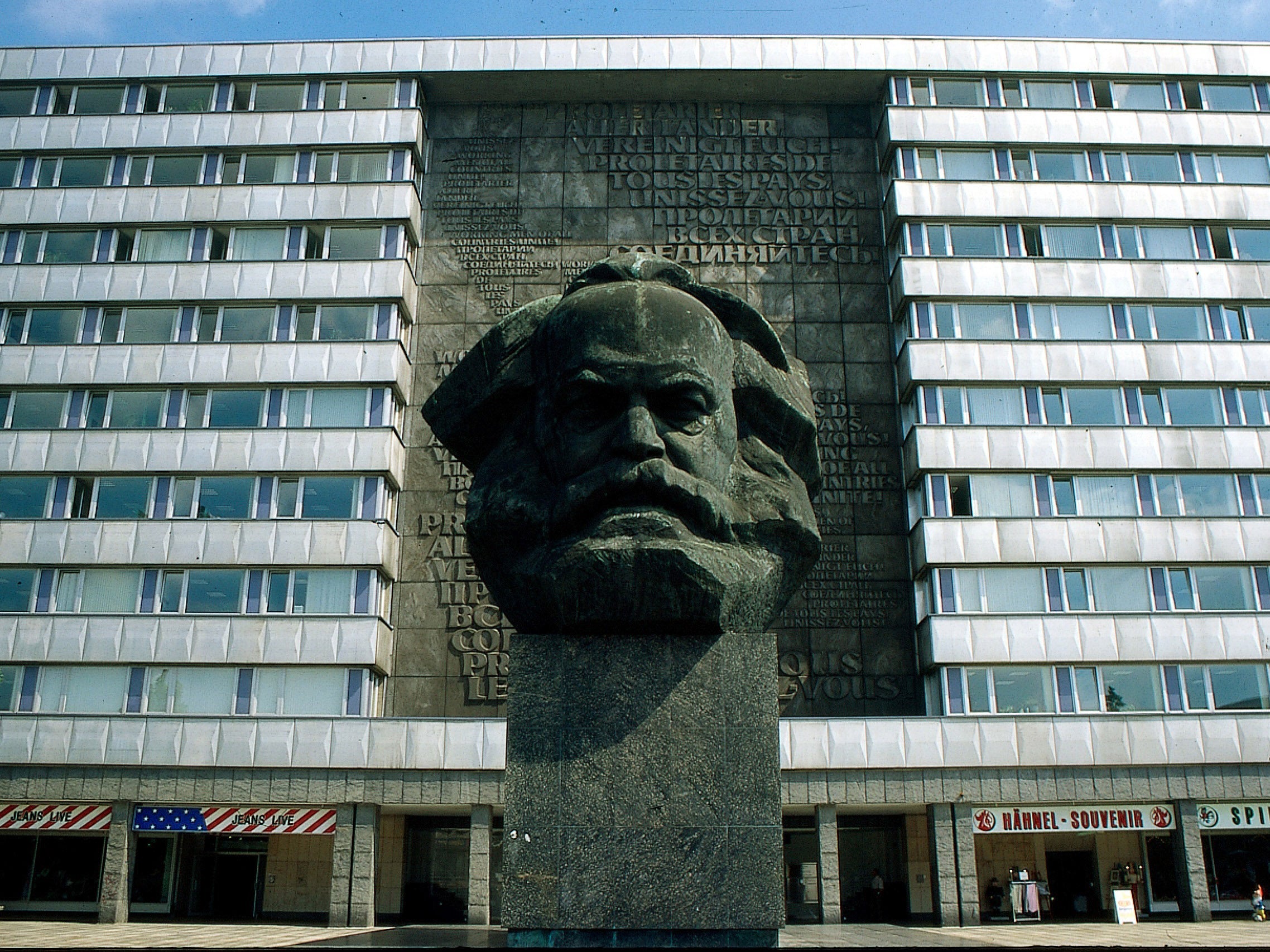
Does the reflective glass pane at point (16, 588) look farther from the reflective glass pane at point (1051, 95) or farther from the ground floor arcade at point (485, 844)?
the reflective glass pane at point (1051, 95)

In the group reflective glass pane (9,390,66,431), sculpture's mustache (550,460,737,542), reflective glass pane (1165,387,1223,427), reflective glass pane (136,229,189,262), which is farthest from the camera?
reflective glass pane (136,229,189,262)

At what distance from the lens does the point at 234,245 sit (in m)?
34.0

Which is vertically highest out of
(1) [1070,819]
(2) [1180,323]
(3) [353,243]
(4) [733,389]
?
(3) [353,243]

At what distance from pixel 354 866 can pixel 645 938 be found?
2482 cm

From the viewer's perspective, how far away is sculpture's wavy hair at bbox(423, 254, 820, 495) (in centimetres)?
699

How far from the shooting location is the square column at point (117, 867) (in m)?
28.1

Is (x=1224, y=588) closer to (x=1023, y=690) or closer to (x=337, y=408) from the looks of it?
(x=1023, y=690)

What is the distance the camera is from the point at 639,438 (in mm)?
6082

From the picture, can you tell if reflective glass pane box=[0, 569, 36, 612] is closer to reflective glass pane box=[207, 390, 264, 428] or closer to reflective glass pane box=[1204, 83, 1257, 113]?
reflective glass pane box=[207, 390, 264, 428]

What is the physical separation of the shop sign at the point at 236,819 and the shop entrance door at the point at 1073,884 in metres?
19.9

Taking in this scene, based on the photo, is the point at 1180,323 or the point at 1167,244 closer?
the point at 1180,323

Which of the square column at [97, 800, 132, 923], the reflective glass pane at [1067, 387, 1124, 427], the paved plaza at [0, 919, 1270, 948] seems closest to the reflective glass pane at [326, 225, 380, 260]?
the square column at [97, 800, 132, 923]

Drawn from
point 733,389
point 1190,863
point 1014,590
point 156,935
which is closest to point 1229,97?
point 1014,590

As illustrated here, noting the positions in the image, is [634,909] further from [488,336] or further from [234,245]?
[234,245]
